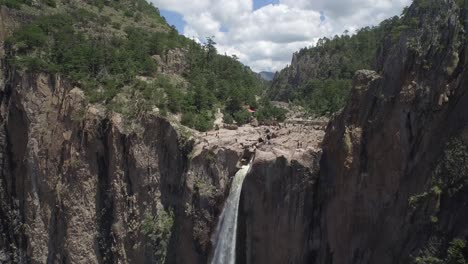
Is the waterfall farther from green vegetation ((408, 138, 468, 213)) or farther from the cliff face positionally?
green vegetation ((408, 138, 468, 213))

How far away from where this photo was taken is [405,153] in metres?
21.6

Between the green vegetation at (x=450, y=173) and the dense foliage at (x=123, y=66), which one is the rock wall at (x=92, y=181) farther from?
the green vegetation at (x=450, y=173)

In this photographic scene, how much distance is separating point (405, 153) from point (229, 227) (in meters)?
10.9

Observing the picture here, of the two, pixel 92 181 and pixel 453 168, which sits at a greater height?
pixel 453 168

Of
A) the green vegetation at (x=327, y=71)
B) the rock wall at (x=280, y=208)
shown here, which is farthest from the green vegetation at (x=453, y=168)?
the green vegetation at (x=327, y=71)

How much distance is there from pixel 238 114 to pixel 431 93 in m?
21.8

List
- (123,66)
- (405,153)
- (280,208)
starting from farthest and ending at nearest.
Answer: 1. (123,66)
2. (280,208)
3. (405,153)

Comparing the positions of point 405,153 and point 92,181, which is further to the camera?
point 92,181

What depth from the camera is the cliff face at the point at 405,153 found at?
19.4 m

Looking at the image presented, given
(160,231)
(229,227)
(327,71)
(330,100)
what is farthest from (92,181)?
(327,71)

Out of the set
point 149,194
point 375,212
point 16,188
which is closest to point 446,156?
point 375,212

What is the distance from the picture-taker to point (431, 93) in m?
20.8

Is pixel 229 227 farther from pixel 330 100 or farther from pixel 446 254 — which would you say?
pixel 330 100

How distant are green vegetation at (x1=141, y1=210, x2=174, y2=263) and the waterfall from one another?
409 cm
